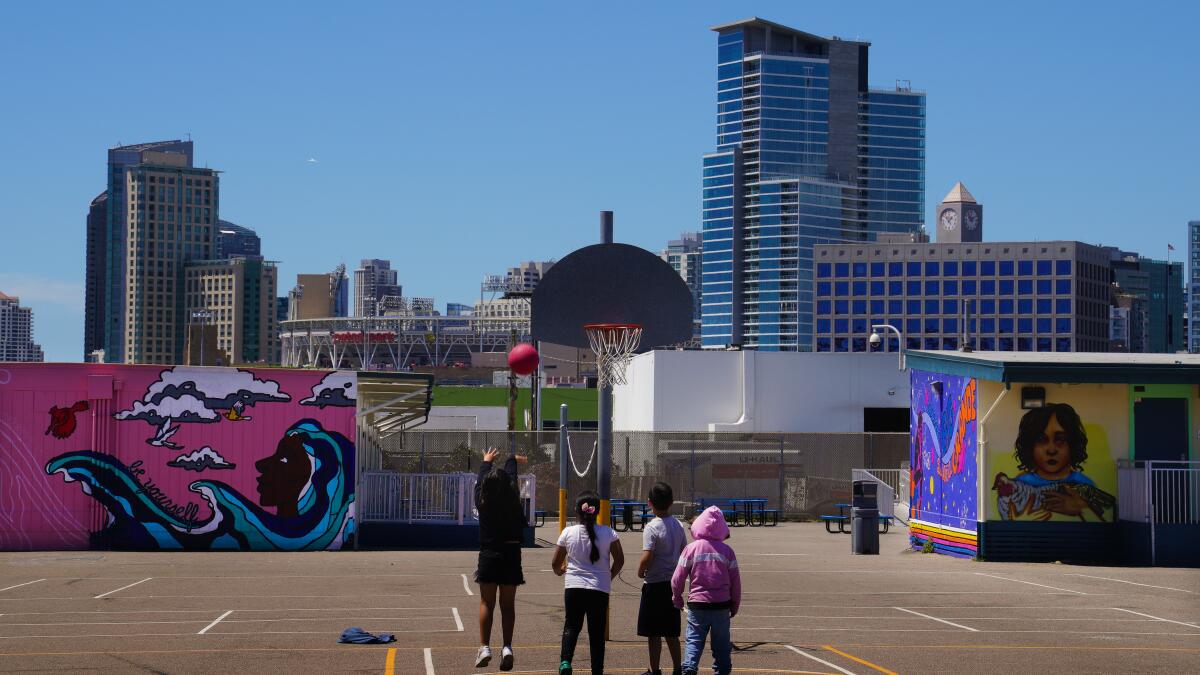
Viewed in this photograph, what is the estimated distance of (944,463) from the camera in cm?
2897

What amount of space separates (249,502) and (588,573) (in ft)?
57.9

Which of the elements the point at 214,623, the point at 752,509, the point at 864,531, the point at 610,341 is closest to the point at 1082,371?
the point at 864,531

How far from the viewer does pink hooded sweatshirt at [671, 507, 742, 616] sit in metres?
12.6

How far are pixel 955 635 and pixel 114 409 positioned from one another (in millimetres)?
18672

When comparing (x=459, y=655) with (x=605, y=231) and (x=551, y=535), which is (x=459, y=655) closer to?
(x=605, y=231)

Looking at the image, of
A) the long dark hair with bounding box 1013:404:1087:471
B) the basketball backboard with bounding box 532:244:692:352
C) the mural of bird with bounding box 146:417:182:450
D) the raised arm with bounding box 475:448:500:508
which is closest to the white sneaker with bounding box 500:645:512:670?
the raised arm with bounding box 475:448:500:508

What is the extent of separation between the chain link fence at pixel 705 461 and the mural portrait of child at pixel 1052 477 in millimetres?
14711

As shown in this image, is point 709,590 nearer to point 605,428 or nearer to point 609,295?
point 605,428

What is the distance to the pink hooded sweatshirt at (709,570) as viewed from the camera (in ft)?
41.5

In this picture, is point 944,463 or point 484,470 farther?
point 944,463

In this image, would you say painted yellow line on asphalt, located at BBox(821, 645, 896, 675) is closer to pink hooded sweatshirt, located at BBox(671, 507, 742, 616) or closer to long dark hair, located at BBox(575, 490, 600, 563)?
pink hooded sweatshirt, located at BBox(671, 507, 742, 616)

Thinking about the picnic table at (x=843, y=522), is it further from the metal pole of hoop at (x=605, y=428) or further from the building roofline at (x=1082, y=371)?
the metal pole of hoop at (x=605, y=428)

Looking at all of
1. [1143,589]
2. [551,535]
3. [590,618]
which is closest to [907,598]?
[1143,589]

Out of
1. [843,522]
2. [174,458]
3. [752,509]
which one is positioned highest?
[174,458]
